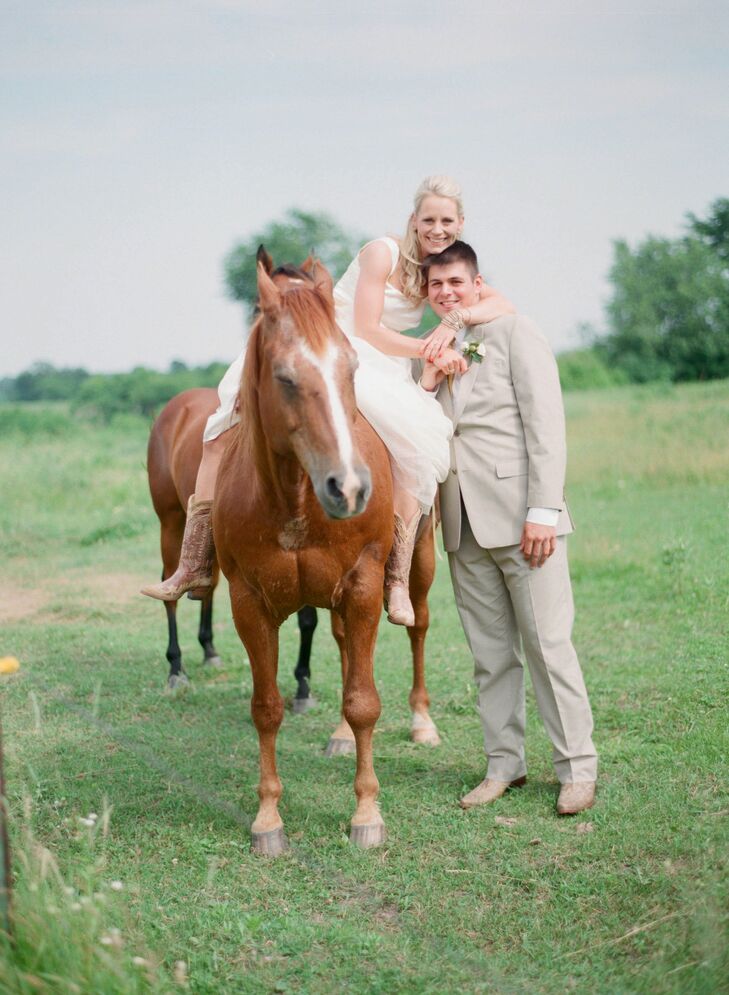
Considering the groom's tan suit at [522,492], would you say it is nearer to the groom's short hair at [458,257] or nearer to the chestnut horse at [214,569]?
the groom's short hair at [458,257]

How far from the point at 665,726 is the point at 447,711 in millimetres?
1426

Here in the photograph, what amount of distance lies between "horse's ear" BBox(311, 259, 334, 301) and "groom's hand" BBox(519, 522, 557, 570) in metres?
1.43

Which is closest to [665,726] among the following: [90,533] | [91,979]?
[91,979]

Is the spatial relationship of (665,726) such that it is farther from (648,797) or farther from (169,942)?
(169,942)

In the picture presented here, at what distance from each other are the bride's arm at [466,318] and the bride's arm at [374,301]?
17 cm

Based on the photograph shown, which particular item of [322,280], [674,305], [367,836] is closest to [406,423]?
[322,280]

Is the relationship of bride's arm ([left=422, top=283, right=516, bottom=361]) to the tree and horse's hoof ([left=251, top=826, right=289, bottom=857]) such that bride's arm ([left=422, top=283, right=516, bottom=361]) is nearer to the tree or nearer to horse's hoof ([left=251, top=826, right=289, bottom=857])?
horse's hoof ([left=251, top=826, right=289, bottom=857])

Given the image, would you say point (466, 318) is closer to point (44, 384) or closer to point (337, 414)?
point (337, 414)


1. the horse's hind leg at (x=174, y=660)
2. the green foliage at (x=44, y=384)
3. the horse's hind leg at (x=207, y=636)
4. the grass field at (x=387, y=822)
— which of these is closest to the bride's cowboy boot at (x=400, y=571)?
the grass field at (x=387, y=822)

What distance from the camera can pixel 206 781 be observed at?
507 cm

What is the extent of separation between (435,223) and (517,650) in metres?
2.18

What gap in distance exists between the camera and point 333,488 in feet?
10.5

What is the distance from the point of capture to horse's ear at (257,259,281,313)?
3.53m

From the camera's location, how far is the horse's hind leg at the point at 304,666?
20.9 feet
